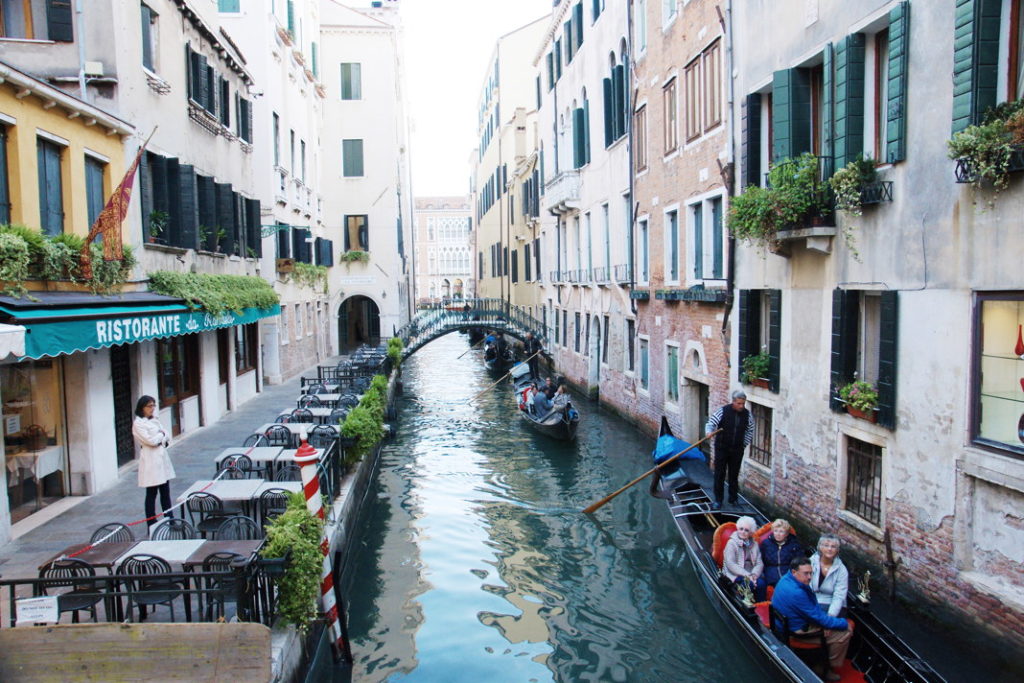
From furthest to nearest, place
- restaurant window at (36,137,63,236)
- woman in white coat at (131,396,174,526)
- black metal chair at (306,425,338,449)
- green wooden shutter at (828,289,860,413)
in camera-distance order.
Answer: black metal chair at (306,425,338,449), restaurant window at (36,137,63,236), green wooden shutter at (828,289,860,413), woman in white coat at (131,396,174,526)

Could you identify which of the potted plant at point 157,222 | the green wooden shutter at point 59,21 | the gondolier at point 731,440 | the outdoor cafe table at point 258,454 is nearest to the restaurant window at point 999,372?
the gondolier at point 731,440

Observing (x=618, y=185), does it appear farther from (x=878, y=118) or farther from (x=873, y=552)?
(x=873, y=552)

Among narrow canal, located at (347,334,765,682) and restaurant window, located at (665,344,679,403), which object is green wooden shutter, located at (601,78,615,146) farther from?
narrow canal, located at (347,334,765,682)

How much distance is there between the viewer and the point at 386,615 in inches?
314

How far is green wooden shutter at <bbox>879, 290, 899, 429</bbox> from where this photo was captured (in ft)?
23.0

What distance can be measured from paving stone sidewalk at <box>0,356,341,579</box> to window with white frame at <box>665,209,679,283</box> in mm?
7461

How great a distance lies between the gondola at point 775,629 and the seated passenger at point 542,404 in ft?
27.0

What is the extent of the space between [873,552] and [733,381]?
383 cm

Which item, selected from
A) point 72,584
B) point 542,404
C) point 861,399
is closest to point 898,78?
point 861,399

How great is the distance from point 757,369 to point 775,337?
56cm

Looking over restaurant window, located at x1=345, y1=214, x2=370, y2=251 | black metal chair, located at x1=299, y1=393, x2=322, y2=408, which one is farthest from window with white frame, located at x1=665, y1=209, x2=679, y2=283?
restaurant window, located at x1=345, y1=214, x2=370, y2=251

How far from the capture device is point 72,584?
4.81 meters

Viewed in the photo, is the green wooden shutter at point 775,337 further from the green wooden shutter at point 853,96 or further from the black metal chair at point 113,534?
the black metal chair at point 113,534

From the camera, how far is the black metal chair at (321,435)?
1019 centimetres
